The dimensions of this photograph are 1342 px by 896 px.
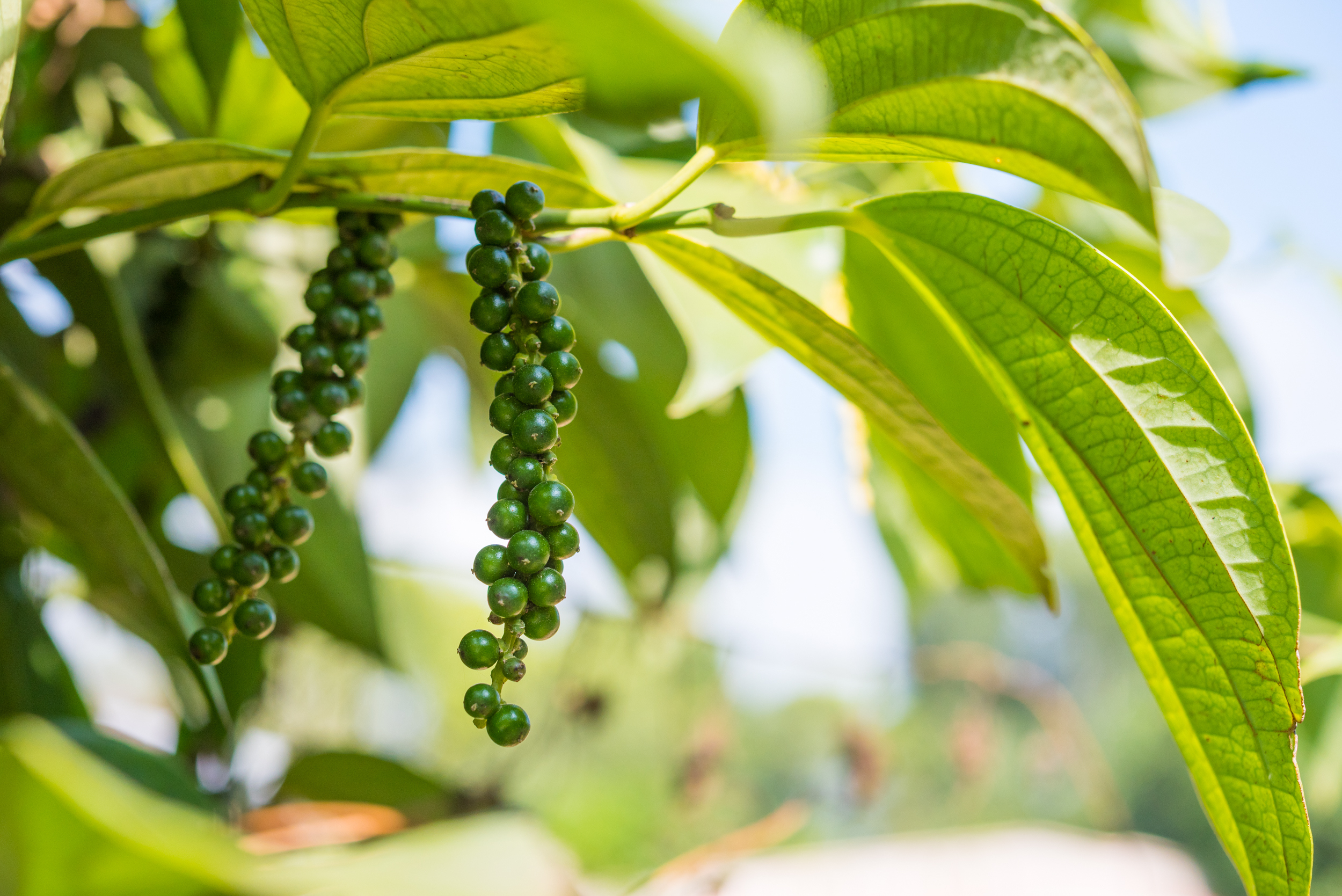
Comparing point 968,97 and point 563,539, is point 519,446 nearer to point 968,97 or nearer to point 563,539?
point 563,539

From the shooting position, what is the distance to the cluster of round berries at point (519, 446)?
0.20 m

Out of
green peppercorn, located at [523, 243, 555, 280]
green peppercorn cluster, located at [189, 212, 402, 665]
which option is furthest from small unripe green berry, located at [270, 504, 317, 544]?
green peppercorn, located at [523, 243, 555, 280]

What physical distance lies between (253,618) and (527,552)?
0.10m

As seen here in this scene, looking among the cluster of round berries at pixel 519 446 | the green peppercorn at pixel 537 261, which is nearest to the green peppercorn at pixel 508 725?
the cluster of round berries at pixel 519 446

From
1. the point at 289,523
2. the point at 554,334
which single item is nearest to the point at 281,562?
the point at 289,523

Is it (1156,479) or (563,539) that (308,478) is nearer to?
(563,539)

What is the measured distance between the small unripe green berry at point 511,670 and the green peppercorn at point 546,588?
14 mm

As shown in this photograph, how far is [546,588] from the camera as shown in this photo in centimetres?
20

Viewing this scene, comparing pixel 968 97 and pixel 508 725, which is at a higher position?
pixel 968 97

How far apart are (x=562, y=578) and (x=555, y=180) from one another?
0.12 metres

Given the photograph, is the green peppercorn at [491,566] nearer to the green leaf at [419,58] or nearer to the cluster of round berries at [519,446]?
the cluster of round berries at [519,446]

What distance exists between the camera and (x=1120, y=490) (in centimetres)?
24

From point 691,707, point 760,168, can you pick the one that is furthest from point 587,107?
point 691,707

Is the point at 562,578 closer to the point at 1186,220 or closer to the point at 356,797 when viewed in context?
the point at 1186,220
